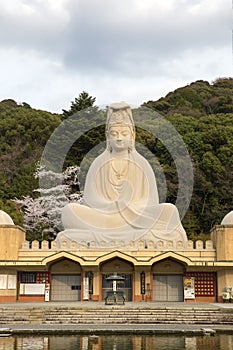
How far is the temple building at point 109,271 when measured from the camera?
23875 millimetres

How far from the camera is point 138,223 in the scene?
88.8ft

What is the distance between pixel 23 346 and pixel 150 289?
1221cm

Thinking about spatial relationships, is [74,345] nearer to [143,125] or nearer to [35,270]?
[35,270]

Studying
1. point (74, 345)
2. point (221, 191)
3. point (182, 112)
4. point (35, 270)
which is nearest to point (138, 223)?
point (35, 270)

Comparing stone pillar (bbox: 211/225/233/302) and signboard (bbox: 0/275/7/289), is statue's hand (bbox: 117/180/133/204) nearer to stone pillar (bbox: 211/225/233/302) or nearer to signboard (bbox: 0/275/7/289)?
stone pillar (bbox: 211/225/233/302)

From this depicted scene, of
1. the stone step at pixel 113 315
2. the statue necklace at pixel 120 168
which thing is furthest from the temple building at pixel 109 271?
the statue necklace at pixel 120 168

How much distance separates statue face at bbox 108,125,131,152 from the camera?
29844 millimetres

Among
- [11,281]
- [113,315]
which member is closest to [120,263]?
[11,281]

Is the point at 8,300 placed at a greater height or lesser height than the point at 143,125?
lesser

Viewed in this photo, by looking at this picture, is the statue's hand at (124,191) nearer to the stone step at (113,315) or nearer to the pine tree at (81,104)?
the stone step at (113,315)

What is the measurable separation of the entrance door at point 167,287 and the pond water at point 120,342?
9.64 metres

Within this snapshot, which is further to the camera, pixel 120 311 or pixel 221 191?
pixel 221 191

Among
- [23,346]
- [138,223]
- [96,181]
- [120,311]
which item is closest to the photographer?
[23,346]

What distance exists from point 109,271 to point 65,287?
213 cm
